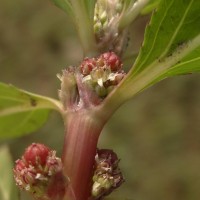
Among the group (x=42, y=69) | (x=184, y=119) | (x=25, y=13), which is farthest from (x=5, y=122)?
(x=25, y=13)

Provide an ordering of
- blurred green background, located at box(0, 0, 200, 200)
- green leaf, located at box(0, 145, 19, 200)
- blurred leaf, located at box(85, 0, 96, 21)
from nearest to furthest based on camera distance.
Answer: blurred leaf, located at box(85, 0, 96, 21), green leaf, located at box(0, 145, 19, 200), blurred green background, located at box(0, 0, 200, 200)

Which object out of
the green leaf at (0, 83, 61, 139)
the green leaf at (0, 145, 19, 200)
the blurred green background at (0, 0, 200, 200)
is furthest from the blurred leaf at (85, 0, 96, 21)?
the blurred green background at (0, 0, 200, 200)

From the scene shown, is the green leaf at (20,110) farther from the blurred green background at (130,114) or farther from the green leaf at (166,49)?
the blurred green background at (130,114)

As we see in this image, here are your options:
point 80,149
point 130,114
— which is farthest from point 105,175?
point 130,114

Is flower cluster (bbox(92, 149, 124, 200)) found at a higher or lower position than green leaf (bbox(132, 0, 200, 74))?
lower

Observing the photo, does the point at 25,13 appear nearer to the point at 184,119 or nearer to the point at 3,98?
the point at 184,119

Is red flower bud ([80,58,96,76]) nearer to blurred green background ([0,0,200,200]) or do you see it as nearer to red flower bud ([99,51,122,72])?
red flower bud ([99,51,122,72])

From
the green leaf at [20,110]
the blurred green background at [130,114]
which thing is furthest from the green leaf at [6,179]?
the blurred green background at [130,114]

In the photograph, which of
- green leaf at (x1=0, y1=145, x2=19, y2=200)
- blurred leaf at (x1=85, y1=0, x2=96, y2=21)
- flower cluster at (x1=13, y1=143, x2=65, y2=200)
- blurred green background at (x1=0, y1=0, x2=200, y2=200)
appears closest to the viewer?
flower cluster at (x1=13, y1=143, x2=65, y2=200)
